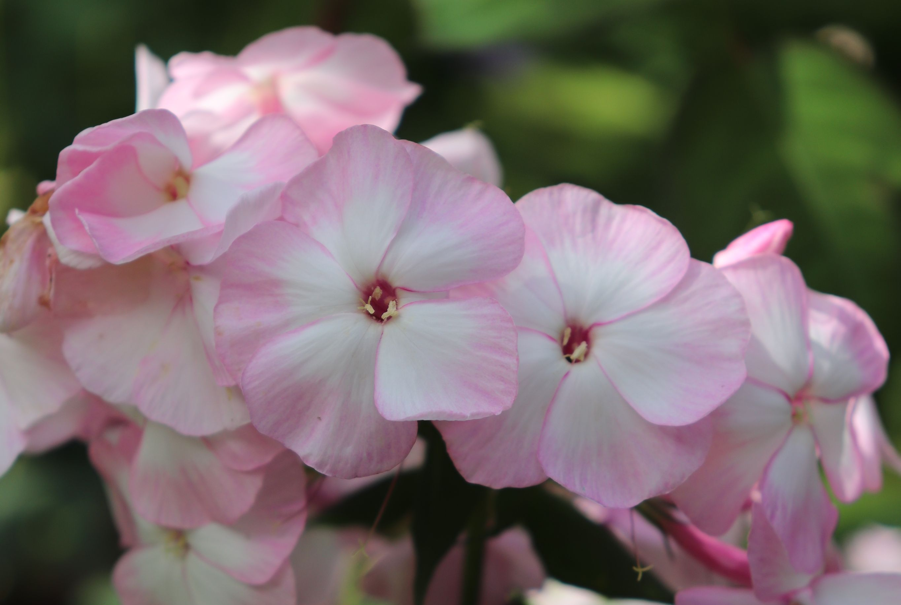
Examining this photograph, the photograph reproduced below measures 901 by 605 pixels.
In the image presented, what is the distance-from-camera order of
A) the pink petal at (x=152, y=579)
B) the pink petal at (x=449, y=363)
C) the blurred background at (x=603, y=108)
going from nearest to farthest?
the pink petal at (x=449, y=363)
the pink petal at (x=152, y=579)
the blurred background at (x=603, y=108)

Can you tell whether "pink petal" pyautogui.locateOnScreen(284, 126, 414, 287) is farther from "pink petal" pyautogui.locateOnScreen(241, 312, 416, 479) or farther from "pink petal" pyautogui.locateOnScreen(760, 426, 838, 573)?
"pink petal" pyautogui.locateOnScreen(760, 426, 838, 573)

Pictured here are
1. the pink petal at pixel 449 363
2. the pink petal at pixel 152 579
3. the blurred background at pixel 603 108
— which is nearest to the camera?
the pink petal at pixel 449 363

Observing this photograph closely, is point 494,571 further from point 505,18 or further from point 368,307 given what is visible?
point 505,18

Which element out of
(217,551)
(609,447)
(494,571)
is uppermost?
(609,447)

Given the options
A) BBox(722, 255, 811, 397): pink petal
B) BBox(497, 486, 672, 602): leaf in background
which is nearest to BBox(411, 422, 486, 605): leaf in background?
BBox(497, 486, 672, 602): leaf in background

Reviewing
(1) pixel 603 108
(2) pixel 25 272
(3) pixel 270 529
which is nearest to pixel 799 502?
(3) pixel 270 529

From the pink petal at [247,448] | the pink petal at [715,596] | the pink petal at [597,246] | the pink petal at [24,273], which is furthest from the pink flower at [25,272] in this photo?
the pink petal at [715,596]

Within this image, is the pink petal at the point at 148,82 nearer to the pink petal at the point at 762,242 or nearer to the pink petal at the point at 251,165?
the pink petal at the point at 251,165
